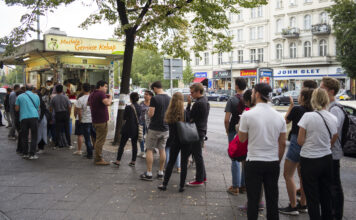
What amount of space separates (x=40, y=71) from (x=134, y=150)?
10.7m

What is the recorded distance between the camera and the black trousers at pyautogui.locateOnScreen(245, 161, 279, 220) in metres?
3.56

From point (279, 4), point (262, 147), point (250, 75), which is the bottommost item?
point (262, 147)

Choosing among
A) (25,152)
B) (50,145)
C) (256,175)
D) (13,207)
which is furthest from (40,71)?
(256,175)

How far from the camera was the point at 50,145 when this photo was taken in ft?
33.3

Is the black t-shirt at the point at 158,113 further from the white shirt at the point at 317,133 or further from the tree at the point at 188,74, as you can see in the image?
the tree at the point at 188,74

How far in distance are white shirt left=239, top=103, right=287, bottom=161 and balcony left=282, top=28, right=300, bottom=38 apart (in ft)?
150

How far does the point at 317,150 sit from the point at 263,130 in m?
0.73

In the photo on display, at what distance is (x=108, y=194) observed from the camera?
215 inches

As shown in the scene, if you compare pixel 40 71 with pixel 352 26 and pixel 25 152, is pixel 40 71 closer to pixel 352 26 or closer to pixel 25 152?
pixel 25 152

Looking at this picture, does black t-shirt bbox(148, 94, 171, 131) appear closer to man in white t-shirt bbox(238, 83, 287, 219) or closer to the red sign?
man in white t-shirt bbox(238, 83, 287, 219)

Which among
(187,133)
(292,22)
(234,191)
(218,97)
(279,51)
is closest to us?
(187,133)

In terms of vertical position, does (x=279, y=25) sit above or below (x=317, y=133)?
above

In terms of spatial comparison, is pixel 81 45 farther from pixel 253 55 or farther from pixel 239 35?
pixel 239 35

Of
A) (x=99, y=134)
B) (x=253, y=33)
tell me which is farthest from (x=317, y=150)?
(x=253, y=33)
